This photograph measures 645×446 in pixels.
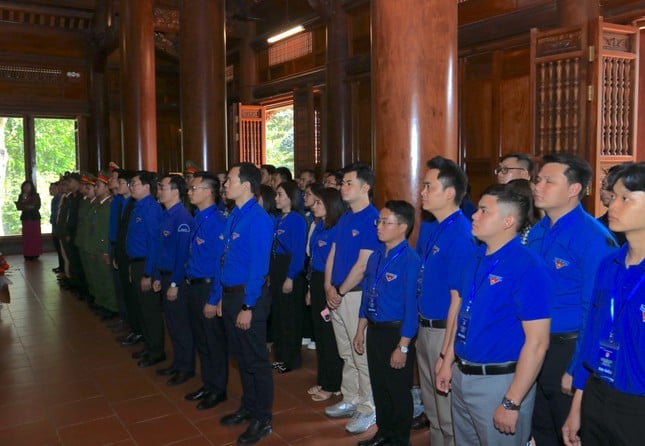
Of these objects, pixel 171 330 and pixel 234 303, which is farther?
pixel 171 330

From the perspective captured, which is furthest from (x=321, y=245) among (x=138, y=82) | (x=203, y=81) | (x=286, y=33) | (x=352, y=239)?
(x=286, y=33)

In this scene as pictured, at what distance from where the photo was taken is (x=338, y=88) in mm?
8219

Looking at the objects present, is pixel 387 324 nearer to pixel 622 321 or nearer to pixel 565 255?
pixel 565 255

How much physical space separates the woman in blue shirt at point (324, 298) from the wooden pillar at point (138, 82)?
4172 mm

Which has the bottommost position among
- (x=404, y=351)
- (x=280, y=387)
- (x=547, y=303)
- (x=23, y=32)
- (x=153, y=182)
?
(x=280, y=387)

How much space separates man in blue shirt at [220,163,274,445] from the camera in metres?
3.25

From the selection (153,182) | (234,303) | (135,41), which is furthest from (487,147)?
(135,41)

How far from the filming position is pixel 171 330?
431 centimetres

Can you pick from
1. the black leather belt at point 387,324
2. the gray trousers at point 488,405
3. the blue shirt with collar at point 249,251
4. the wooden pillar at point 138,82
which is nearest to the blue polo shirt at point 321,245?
the blue shirt with collar at point 249,251

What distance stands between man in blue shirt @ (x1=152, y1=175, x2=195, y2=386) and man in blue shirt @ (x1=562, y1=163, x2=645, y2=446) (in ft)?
9.74

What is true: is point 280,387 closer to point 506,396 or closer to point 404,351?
point 404,351

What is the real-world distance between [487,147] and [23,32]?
935 centimetres

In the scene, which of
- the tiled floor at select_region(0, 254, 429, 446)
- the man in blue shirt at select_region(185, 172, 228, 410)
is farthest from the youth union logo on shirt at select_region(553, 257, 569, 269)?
the man in blue shirt at select_region(185, 172, 228, 410)

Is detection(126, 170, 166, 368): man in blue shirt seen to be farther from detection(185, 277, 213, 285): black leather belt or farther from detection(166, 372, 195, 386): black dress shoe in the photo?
detection(185, 277, 213, 285): black leather belt
